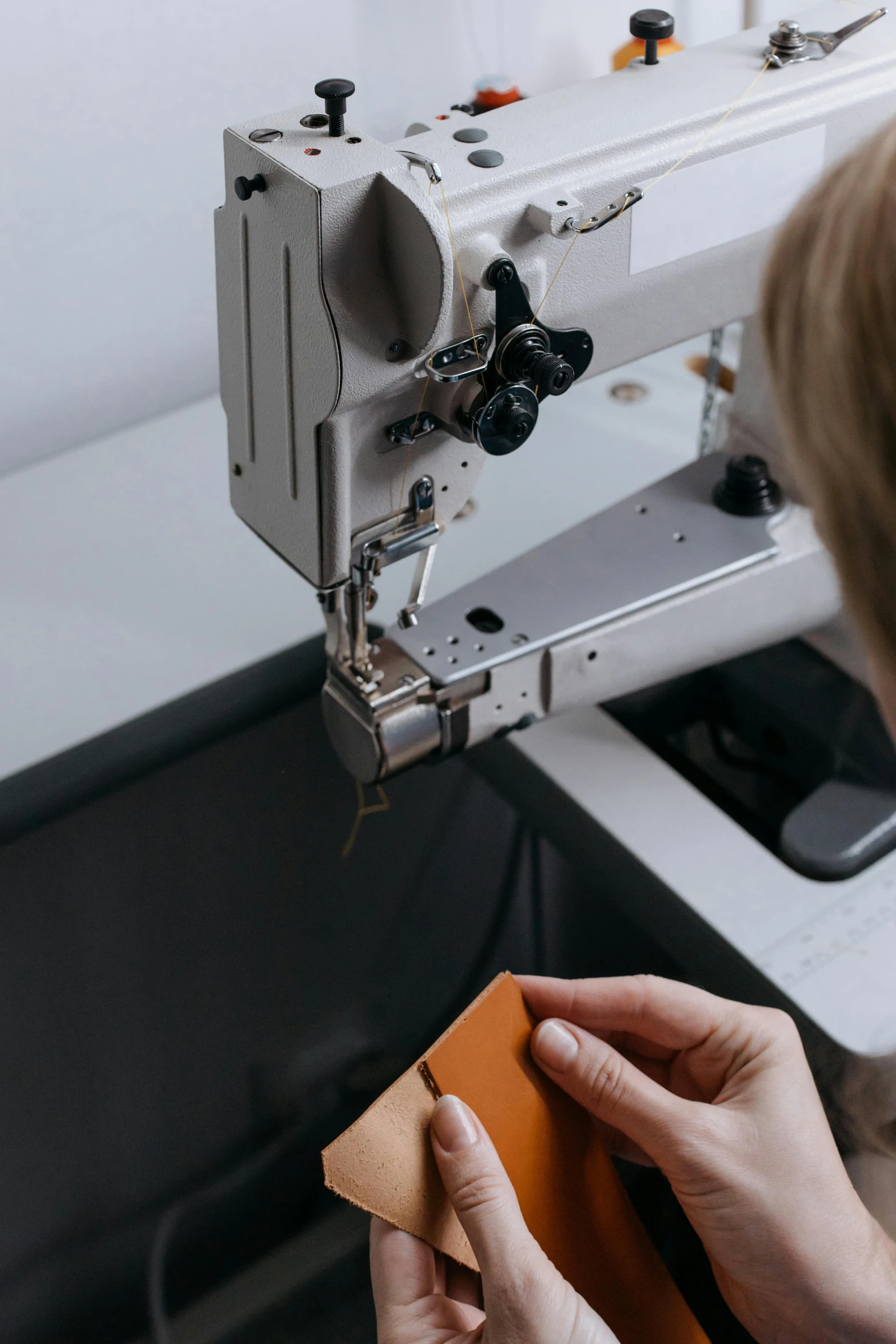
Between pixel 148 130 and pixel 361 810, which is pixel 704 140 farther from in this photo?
pixel 148 130

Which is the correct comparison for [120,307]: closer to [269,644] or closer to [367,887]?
[269,644]

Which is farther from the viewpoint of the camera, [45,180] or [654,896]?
[45,180]

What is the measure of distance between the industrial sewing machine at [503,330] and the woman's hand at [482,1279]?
372 mm

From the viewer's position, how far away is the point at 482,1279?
804mm

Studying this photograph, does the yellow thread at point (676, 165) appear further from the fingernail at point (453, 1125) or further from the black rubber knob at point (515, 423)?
the fingernail at point (453, 1125)

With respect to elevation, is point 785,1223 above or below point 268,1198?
above

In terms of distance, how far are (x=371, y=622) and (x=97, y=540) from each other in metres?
0.36

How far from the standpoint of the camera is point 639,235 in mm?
940

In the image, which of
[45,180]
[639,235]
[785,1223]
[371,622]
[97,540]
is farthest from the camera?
[45,180]

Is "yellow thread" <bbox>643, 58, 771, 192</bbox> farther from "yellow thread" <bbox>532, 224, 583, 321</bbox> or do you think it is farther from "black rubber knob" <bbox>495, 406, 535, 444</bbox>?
"black rubber knob" <bbox>495, 406, 535, 444</bbox>

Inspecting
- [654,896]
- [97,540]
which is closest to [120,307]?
[97,540]

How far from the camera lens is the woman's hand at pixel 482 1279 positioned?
0.74 m

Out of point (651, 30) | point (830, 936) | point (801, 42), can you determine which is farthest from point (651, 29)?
point (830, 936)

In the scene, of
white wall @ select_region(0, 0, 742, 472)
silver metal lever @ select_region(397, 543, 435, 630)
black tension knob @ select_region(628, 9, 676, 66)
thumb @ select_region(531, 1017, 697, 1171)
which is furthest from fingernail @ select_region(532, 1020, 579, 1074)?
white wall @ select_region(0, 0, 742, 472)
